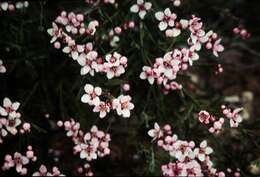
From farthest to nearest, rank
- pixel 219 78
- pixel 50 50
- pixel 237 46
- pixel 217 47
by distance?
pixel 219 78 → pixel 237 46 → pixel 50 50 → pixel 217 47

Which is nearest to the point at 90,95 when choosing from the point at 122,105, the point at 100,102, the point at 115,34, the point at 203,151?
the point at 100,102

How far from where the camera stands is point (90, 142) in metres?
2.34

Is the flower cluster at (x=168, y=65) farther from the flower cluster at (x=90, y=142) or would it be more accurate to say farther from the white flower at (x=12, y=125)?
the white flower at (x=12, y=125)

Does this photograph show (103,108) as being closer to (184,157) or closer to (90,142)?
(90,142)

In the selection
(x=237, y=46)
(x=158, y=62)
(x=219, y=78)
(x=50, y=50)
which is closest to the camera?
(x=158, y=62)

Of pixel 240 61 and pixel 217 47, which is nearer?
pixel 217 47

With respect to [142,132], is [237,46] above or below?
above

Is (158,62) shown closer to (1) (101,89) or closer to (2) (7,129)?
(1) (101,89)

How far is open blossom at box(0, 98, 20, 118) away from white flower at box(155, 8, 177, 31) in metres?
0.79

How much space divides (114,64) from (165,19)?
1.17 ft

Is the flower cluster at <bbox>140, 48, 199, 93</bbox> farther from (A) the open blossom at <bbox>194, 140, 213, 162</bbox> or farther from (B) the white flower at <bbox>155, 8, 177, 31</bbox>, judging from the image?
(A) the open blossom at <bbox>194, 140, 213, 162</bbox>

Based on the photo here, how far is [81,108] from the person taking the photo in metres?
2.46

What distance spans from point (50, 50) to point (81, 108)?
380 mm

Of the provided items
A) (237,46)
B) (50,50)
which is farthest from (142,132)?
(237,46)
